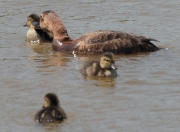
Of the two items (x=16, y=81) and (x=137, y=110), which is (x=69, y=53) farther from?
(x=137, y=110)

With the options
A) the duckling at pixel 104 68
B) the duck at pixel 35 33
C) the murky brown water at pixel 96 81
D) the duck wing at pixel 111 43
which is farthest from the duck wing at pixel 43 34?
the duckling at pixel 104 68

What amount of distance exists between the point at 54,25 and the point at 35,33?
0.84 m

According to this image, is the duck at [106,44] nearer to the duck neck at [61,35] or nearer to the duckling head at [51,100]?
the duck neck at [61,35]

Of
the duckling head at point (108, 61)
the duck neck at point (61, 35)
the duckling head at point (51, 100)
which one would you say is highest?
the duckling head at point (51, 100)

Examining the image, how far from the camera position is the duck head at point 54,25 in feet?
40.5

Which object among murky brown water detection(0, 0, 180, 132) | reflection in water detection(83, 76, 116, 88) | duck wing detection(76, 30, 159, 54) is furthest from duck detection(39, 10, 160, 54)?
reflection in water detection(83, 76, 116, 88)

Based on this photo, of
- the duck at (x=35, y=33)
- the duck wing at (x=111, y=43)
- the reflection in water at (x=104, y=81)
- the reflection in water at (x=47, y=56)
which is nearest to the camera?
the reflection in water at (x=104, y=81)

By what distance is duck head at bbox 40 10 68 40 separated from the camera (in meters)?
12.3

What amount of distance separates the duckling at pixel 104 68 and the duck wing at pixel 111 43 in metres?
1.57

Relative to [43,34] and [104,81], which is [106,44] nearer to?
[104,81]

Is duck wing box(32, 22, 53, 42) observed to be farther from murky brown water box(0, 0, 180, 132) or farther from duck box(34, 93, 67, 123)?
duck box(34, 93, 67, 123)

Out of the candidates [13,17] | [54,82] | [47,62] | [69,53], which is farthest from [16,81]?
[13,17]

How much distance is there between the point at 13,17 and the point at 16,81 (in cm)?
514

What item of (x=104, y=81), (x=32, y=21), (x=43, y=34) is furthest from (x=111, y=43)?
(x=32, y=21)
